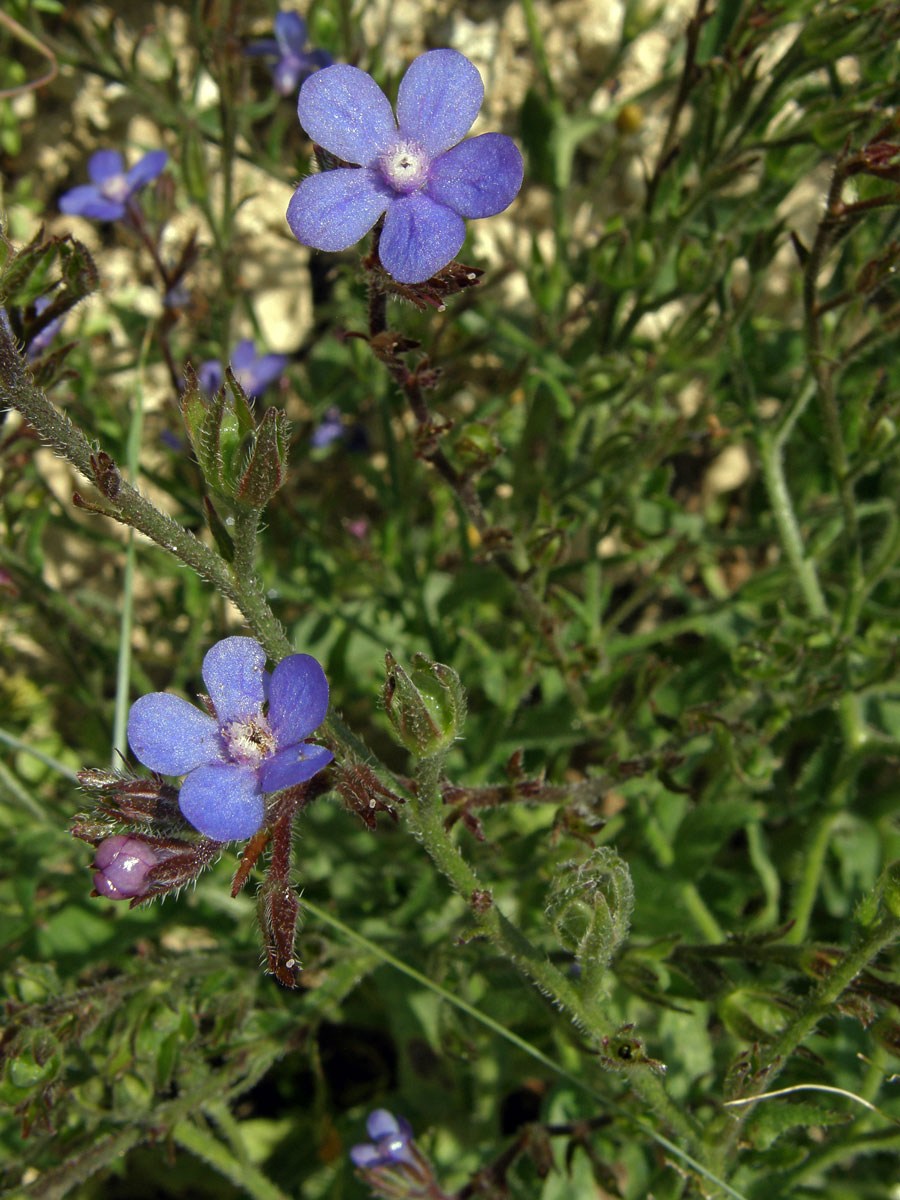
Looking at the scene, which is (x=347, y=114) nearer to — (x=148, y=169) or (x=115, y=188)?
(x=148, y=169)

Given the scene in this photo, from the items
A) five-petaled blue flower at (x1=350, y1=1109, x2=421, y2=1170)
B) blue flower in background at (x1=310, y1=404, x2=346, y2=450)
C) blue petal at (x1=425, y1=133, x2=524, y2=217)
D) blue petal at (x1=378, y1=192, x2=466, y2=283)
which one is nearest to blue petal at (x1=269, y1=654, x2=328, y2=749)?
blue petal at (x1=378, y1=192, x2=466, y2=283)

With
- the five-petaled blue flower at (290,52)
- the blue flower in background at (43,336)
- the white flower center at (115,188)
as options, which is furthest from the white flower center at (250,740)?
the five-petaled blue flower at (290,52)

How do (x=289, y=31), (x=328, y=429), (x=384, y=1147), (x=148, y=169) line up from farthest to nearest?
(x=328, y=429), (x=289, y=31), (x=148, y=169), (x=384, y=1147)

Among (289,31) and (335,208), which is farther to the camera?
(289,31)

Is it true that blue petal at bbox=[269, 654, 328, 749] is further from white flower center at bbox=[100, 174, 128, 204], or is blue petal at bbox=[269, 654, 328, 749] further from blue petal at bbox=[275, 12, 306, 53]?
blue petal at bbox=[275, 12, 306, 53]

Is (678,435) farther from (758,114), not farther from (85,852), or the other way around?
(85,852)

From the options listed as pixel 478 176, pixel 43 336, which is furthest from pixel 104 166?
pixel 478 176

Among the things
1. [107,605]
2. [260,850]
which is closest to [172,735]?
[260,850]
